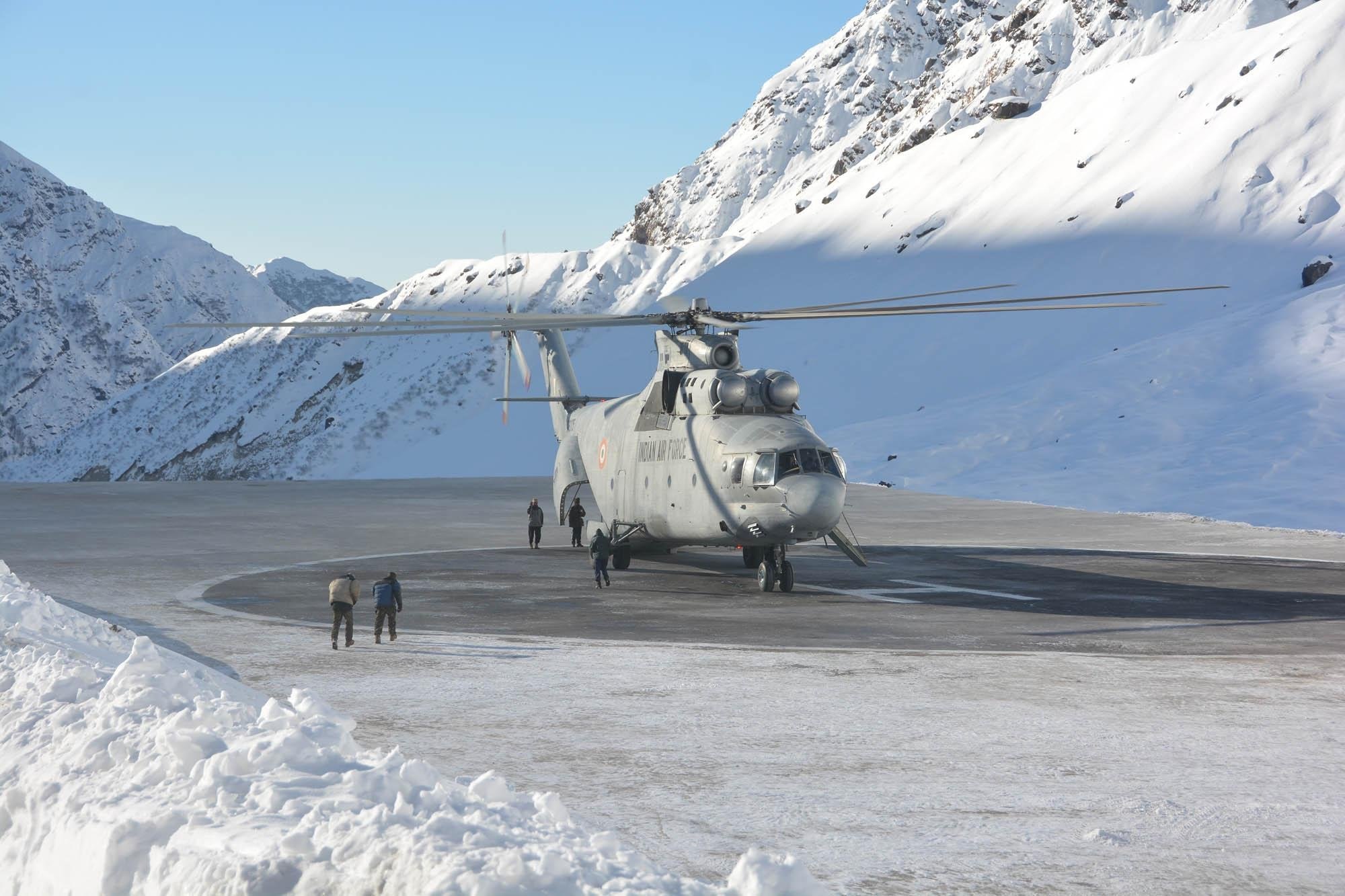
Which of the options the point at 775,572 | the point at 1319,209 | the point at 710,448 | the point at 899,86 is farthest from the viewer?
the point at 899,86

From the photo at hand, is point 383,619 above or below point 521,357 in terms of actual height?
Answer: below

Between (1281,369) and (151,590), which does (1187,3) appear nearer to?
(1281,369)

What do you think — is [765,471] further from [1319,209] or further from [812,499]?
[1319,209]

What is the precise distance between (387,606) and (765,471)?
7.25m

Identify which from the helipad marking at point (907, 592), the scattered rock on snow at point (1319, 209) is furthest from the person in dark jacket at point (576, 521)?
the scattered rock on snow at point (1319, 209)

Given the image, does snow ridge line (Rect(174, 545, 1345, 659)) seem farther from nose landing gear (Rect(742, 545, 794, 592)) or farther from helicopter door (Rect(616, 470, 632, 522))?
helicopter door (Rect(616, 470, 632, 522))

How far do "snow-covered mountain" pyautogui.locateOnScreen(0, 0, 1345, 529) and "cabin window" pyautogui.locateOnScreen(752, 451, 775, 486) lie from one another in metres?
22.7

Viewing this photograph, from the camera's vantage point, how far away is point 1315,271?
2562 inches

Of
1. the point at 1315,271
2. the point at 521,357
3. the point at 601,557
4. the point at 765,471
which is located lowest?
the point at 601,557

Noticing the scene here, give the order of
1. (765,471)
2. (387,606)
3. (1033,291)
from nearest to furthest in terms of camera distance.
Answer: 1. (387,606)
2. (765,471)
3. (1033,291)

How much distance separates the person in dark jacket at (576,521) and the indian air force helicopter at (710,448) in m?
1.65

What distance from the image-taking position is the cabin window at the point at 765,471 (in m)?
21.5

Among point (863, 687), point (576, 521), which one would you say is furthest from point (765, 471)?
point (576, 521)

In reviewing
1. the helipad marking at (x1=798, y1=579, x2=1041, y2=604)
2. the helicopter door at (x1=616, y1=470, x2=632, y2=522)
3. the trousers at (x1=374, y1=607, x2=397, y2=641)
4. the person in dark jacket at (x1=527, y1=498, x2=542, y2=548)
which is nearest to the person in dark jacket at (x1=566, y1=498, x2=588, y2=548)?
the person in dark jacket at (x1=527, y1=498, x2=542, y2=548)
